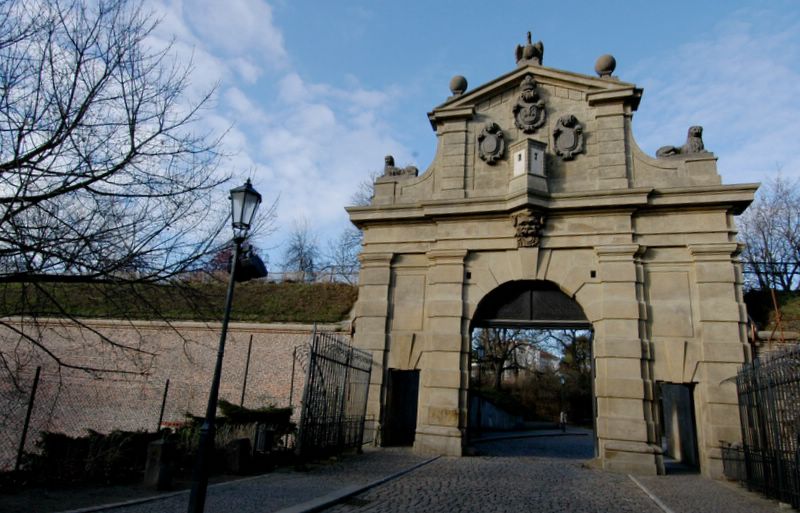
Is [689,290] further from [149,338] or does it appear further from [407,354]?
[149,338]

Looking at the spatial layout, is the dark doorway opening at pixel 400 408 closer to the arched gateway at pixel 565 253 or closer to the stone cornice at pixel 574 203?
the arched gateway at pixel 565 253

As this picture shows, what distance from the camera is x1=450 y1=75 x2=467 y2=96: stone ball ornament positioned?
16156 millimetres

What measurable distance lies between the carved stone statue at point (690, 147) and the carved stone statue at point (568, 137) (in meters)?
2.09

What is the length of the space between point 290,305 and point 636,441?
13.0 metres

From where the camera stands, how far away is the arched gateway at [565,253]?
1257 cm

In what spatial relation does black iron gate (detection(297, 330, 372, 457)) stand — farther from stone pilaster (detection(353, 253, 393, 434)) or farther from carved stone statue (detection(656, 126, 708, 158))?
carved stone statue (detection(656, 126, 708, 158))

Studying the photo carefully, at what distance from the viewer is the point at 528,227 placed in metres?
14.0

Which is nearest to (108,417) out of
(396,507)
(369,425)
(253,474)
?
(369,425)

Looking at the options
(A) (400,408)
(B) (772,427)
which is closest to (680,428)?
(B) (772,427)

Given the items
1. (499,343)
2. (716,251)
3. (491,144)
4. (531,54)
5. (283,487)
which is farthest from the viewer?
(499,343)

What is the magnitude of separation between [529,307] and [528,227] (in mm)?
2147

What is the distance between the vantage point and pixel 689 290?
42.8 feet

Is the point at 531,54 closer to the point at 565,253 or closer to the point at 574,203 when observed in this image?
the point at 574,203

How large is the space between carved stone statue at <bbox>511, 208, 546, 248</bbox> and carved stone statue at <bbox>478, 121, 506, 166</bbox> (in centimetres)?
A: 193
